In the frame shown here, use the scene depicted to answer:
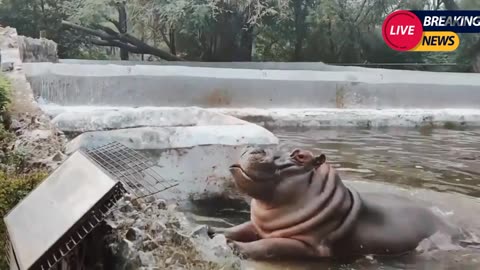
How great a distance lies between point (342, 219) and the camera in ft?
11.8

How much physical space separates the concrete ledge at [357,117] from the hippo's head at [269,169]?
15.6 feet

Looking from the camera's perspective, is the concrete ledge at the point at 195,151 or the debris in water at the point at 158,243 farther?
the concrete ledge at the point at 195,151

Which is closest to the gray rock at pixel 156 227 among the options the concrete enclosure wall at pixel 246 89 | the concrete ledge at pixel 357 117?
the concrete ledge at pixel 357 117

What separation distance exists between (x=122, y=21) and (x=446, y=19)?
9125 mm

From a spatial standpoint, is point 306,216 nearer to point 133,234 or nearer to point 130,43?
point 133,234

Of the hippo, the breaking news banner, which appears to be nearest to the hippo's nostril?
the hippo

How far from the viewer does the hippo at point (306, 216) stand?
3.53 meters

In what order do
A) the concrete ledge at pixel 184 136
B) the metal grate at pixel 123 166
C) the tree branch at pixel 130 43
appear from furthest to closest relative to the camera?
1. the tree branch at pixel 130 43
2. the concrete ledge at pixel 184 136
3. the metal grate at pixel 123 166

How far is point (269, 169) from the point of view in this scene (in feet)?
11.6

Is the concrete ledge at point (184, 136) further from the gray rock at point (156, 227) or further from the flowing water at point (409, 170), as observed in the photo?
the gray rock at point (156, 227)

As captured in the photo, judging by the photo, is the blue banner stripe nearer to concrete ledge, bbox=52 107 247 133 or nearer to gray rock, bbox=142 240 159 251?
concrete ledge, bbox=52 107 247 133

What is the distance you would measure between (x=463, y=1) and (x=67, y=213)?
16820 millimetres

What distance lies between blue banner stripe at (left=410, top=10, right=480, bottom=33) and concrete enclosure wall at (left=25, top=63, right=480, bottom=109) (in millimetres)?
904

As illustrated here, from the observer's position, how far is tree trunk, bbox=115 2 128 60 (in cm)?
1534
